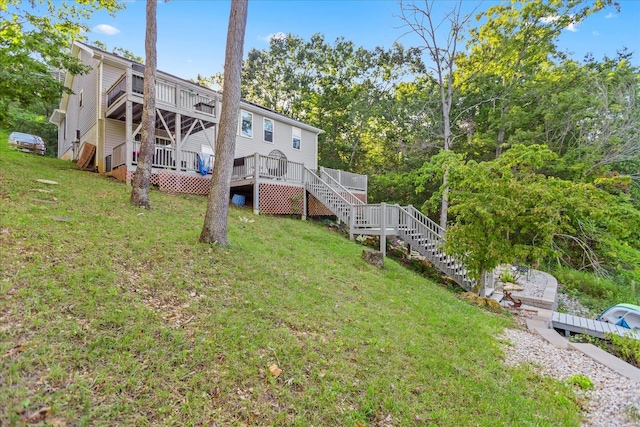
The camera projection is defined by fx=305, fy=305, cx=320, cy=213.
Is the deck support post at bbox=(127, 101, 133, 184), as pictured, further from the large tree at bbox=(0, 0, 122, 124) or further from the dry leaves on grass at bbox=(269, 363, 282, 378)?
the dry leaves on grass at bbox=(269, 363, 282, 378)

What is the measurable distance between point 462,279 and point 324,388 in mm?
7545

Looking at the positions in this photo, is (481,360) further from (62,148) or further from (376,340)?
(62,148)

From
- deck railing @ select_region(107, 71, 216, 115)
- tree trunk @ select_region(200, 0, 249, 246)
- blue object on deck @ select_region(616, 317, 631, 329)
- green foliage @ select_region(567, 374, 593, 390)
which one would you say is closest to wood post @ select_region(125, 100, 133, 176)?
deck railing @ select_region(107, 71, 216, 115)

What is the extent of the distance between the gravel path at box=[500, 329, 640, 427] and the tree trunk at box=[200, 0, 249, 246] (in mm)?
5307

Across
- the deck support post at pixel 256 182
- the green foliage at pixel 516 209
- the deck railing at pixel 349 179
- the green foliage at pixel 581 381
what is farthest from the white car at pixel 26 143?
the green foliage at pixel 581 381

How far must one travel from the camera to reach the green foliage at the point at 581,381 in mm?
3926

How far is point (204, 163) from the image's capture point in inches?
474

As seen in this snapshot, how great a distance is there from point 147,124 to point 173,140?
11.4 feet

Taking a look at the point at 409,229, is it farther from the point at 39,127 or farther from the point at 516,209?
the point at 39,127

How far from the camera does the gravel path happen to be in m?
3.38

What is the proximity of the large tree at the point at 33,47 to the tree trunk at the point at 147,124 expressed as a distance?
4.36 m

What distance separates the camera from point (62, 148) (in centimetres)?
1934

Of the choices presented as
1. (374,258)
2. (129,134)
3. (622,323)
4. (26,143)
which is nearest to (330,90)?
(129,134)

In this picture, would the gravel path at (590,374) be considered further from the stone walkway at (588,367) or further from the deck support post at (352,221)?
the deck support post at (352,221)
